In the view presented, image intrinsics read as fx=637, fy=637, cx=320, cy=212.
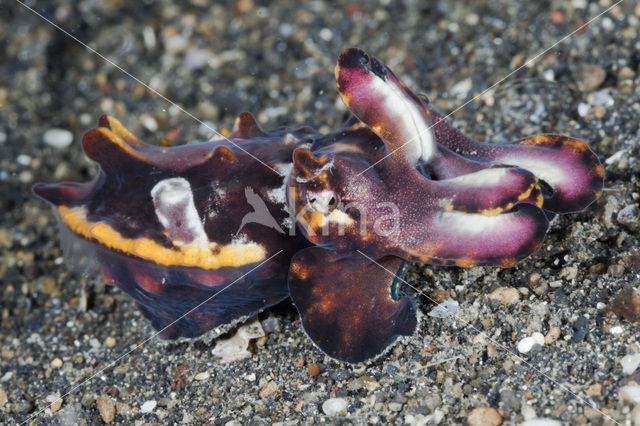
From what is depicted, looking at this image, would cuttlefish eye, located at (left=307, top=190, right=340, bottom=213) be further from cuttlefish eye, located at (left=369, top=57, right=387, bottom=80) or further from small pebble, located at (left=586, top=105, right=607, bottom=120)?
small pebble, located at (left=586, top=105, right=607, bottom=120)

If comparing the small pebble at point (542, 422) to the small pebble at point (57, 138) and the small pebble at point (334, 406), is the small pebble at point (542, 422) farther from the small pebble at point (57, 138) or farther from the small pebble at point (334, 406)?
the small pebble at point (57, 138)

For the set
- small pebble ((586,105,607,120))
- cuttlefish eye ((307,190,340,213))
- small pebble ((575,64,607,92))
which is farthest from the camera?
small pebble ((575,64,607,92))

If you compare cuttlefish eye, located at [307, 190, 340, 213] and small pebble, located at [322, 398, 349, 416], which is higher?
cuttlefish eye, located at [307, 190, 340, 213]

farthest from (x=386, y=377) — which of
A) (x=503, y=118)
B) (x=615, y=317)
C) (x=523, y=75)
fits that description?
(x=523, y=75)

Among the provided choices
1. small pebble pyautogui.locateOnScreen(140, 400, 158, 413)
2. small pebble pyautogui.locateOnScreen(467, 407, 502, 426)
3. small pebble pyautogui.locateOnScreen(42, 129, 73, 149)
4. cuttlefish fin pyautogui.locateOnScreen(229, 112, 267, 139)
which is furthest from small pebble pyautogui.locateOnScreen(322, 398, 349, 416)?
small pebble pyautogui.locateOnScreen(42, 129, 73, 149)

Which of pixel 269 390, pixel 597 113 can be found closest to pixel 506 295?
pixel 269 390

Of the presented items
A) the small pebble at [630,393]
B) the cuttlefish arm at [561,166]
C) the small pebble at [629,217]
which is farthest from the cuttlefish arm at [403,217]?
the small pebble at [629,217]

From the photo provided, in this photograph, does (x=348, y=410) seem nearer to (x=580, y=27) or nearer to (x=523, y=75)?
(x=523, y=75)
